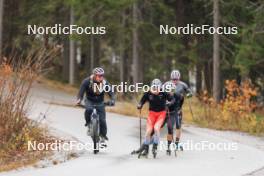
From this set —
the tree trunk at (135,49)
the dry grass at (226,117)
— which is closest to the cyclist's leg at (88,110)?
the dry grass at (226,117)

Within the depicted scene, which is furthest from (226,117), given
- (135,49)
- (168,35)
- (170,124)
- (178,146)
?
(168,35)

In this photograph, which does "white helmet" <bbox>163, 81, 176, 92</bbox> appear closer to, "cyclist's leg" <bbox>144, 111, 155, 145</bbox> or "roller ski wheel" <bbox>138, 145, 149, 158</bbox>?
"cyclist's leg" <bbox>144, 111, 155, 145</bbox>

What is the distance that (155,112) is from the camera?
55.6ft

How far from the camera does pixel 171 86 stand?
17.8 m

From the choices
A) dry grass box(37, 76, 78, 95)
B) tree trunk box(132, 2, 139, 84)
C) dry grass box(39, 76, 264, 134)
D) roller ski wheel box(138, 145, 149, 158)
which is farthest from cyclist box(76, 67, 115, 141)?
dry grass box(37, 76, 78, 95)

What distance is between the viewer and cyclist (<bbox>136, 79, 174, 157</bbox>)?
1669 centimetres

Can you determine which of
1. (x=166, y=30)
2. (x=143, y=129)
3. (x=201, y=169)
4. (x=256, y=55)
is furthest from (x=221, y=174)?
(x=166, y=30)

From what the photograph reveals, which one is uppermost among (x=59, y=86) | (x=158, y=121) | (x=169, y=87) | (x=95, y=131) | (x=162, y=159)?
(x=59, y=86)

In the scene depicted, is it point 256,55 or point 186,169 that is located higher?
point 256,55

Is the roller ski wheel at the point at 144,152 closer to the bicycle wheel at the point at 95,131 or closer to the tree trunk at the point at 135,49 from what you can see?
the bicycle wheel at the point at 95,131

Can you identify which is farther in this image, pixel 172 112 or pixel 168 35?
pixel 168 35

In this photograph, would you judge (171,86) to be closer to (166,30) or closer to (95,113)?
(95,113)

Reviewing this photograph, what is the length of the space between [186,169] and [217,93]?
16.3 metres

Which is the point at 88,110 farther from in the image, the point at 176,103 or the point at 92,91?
the point at 176,103
